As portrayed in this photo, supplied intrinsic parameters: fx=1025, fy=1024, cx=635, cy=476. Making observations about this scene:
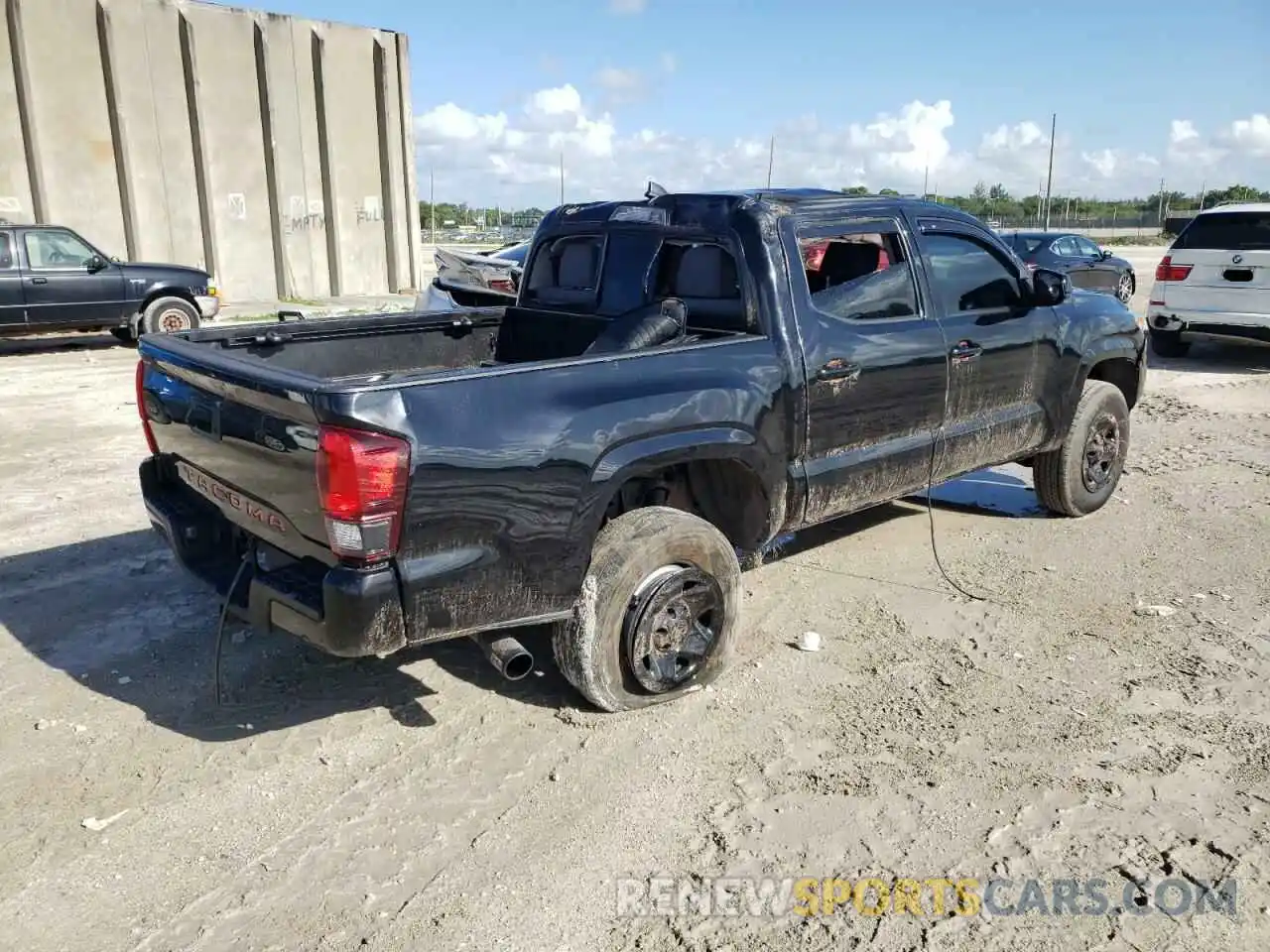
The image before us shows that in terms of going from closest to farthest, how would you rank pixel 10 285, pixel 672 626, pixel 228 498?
1. pixel 228 498
2. pixel 672 626
3. pixel 10 285

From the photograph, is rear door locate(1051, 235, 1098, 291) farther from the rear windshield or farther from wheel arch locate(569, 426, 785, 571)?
wheel arch locate(569, 426, 785, 571)

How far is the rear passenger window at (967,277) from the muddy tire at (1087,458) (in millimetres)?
1032

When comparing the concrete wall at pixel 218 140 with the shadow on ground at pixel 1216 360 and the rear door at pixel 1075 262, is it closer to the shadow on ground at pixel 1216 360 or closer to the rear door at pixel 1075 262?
the rear door at pixel 1075 262

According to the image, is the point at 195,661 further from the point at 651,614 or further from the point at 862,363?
the point at 862,363

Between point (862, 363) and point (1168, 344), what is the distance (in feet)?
33.6

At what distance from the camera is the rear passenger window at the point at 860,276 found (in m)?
4.45

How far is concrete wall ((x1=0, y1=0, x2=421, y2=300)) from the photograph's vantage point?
1664 centimetres

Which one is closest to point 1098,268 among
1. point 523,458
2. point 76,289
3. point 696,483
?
point 76,289

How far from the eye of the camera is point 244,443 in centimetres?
335

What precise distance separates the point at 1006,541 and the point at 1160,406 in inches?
199

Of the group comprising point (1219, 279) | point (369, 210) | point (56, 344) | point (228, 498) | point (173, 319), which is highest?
point (369, 210)

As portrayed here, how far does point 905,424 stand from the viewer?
184 inches

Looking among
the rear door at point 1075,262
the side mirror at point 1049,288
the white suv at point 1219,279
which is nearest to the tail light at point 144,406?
the side mirror at point 1049,288

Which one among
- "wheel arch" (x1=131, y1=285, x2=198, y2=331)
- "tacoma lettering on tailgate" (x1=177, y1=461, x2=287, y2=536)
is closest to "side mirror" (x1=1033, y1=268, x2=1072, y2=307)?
"tacoma lettering on tailgate" (x1=177, y1=461, x2=287, y2=536)
